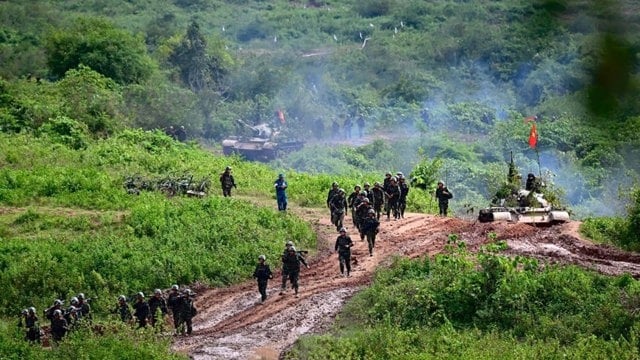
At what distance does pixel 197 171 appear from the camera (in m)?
34.8

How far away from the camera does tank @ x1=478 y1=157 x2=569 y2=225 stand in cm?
2752

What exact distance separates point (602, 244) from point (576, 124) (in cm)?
2501

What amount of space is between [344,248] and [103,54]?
2764 cm

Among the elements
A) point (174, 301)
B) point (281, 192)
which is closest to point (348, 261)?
point (174, 301)

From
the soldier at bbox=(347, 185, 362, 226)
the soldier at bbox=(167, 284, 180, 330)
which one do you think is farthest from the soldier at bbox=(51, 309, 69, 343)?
the soldier at bbox=(347, 185, 362, 226)

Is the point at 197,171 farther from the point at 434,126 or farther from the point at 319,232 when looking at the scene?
the point at 434,126

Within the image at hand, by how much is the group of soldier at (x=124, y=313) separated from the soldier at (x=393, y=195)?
8.98 metres

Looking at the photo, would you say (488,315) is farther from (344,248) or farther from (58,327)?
(58,327)

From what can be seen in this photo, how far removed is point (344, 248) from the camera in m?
24.2

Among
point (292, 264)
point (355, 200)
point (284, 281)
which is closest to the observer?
point (292, 264)

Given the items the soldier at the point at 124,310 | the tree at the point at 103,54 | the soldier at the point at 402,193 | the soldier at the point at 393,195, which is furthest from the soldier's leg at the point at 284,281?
the tree at the point at 103,54

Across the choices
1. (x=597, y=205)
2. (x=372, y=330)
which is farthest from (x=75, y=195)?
(x=597, y=205)

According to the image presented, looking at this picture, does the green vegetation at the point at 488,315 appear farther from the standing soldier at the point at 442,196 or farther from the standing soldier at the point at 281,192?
the standing soldier at the point at 281,192

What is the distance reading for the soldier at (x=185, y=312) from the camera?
69.5ft
